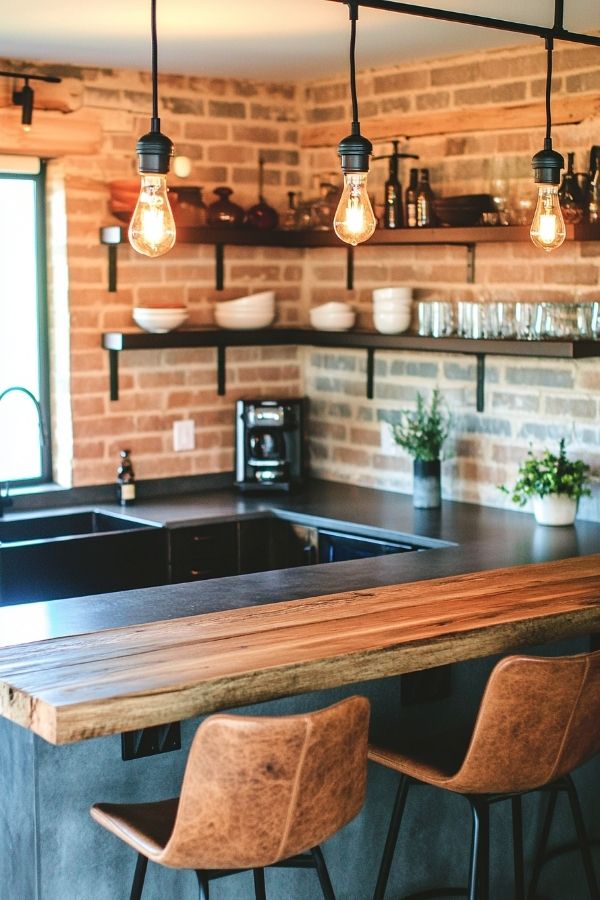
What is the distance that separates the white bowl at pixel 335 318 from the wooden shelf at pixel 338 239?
192 millimetres

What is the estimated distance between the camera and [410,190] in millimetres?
5227

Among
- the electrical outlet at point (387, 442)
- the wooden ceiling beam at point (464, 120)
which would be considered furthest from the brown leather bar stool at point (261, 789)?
the electrical outlet at point (387, 442)

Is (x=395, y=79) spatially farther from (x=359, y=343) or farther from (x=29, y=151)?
(x=29, y=151)

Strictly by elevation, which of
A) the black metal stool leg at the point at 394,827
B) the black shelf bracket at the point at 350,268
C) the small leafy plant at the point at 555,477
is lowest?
the black metal stool leg at the point at 394,827

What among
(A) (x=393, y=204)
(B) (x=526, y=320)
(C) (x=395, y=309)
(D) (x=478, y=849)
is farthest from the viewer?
(C) (x=395, y=309)

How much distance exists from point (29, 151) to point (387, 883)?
124 inches

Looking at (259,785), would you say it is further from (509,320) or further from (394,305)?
(394,305)

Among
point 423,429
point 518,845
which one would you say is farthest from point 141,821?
point 423,429

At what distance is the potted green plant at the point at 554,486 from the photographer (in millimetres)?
4703

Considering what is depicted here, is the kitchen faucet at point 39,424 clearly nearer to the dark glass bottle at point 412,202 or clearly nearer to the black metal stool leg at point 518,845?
the dark glass bottle at point 412,202

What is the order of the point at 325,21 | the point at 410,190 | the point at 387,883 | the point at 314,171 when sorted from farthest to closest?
the point at 314,171, the point at 410,190, the point at 325,21, the point at 387,883

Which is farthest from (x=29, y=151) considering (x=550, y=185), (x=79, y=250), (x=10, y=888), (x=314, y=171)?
(x=10, y=888)

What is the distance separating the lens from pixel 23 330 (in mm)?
5488

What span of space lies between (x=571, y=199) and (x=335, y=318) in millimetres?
1374
